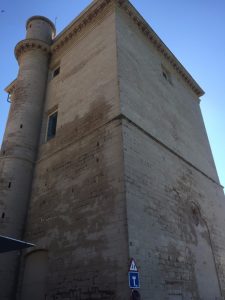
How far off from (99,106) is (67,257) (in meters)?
4.85

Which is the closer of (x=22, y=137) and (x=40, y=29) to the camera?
(x=22, y=137)

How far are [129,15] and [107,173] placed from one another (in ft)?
27.4

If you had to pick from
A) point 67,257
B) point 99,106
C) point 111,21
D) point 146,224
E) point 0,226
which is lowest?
point 67,257

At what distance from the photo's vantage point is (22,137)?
1130 centimetres

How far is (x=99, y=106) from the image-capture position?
9.45 m

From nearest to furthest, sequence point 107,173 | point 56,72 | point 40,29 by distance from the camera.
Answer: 1. point 107,173
2. point 56,72
3. point 40,29

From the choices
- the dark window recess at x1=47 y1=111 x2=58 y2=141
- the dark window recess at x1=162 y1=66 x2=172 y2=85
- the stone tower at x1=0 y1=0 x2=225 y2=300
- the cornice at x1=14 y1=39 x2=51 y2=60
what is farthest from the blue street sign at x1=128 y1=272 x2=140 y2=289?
the cornice at x1=14 y1=39 x2=51 y2=60

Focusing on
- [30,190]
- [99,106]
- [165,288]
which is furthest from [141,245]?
[30,190]

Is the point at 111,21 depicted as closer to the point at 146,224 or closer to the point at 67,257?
the point at 146,224

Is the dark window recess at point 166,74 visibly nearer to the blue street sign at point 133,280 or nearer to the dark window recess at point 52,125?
the dark window recess at point 52,125

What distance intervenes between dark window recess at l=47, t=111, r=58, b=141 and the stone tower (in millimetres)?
58

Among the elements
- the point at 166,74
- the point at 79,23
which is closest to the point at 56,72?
the point at 79,23

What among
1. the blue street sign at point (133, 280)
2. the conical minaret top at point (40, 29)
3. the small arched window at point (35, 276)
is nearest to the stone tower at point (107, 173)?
the small arched window at point (35, 276)

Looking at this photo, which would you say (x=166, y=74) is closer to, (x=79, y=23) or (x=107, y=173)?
(x=79, y=23)
